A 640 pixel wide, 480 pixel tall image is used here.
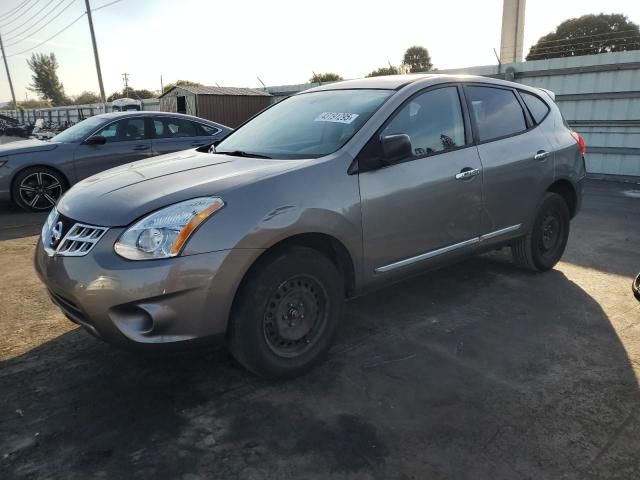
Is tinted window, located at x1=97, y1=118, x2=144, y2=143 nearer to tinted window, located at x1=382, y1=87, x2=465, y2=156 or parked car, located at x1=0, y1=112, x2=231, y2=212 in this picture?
parked car, located at x1=0, y1=112, x2=231, y2=212

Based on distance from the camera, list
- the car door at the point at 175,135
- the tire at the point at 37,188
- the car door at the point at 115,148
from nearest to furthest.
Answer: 1. the tire at the point at 37,188
2. the car door at the point at 115,148
3. the car door at the point at 175,135

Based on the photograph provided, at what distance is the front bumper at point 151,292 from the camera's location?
7.70 ft

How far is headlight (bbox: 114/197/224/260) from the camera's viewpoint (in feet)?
7.81

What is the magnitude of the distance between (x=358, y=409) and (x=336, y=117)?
73.4 inches

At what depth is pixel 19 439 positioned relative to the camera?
235 cm

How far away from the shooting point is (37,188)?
7484mm

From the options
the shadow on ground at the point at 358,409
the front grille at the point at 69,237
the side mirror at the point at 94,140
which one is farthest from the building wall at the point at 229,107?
the front grille at the point at 69,237

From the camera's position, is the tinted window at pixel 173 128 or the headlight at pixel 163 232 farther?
the tinted window at pixel 173 128

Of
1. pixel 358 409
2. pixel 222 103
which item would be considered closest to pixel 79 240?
pixel 358 409

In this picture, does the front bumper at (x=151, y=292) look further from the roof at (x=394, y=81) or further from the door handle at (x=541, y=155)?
the door handle at (x=541, y=155)

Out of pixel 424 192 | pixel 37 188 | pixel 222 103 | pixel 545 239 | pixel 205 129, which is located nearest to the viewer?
pixel 424 192

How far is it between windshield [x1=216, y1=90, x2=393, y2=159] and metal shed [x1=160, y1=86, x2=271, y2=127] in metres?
13.8

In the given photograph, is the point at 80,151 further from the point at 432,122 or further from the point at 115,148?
the point at 432,122

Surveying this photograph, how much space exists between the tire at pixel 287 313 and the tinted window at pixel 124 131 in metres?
6.13
